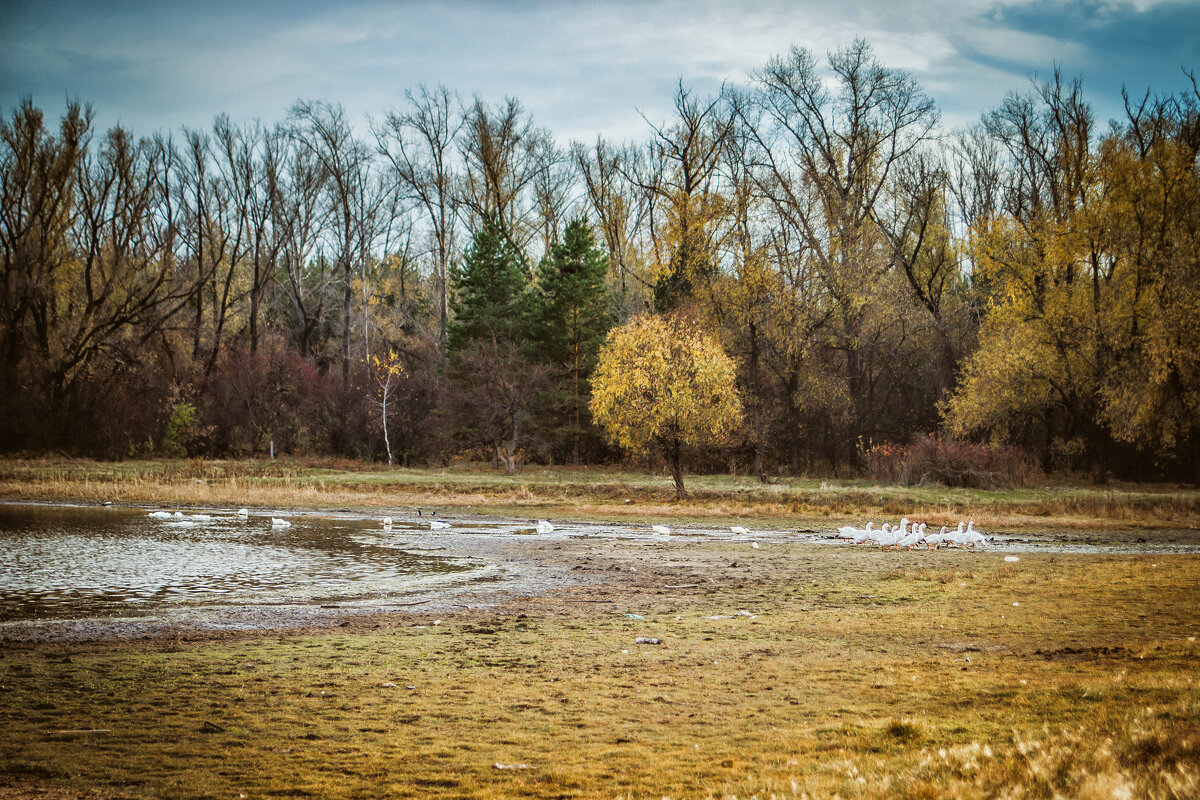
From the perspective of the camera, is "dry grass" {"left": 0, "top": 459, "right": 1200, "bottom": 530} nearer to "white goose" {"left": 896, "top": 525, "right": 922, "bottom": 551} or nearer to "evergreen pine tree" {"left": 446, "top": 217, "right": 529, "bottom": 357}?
"white goose" {"left": 896, "top": 525, "right": 922, "bottom": 551}

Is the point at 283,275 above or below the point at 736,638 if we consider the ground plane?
above

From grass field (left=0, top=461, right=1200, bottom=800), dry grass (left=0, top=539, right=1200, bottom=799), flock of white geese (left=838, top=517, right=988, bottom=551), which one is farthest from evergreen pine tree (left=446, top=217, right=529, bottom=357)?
dry grass (left=0, top=539, right=1200, bottom=799)

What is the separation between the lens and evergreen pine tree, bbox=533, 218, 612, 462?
5803 centimetres

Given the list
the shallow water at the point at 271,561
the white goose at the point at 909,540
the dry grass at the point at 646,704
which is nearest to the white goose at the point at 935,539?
the white goose at the point at 909,540

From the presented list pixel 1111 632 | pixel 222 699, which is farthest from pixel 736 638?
pixel 222 699

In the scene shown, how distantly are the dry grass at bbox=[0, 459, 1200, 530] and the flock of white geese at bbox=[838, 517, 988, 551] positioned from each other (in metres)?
6.35

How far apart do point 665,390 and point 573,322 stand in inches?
845

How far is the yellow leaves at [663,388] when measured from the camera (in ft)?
125

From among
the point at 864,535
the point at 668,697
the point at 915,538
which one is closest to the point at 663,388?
the point at 864,535

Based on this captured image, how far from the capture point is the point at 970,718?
8.23 metres

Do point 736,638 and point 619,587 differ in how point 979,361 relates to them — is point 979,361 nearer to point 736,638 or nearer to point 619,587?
point 619,587

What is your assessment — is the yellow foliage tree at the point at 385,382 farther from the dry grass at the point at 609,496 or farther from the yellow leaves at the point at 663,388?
the yellow leaves at the point at 663,388

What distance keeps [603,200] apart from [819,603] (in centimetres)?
6220

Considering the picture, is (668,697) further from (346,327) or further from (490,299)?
(346,327)
